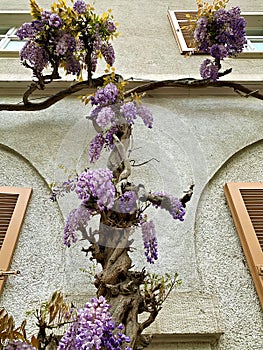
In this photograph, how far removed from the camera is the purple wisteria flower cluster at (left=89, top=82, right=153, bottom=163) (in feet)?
6.18

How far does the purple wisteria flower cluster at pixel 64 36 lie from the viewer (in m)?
2.37

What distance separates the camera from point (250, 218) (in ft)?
7.50

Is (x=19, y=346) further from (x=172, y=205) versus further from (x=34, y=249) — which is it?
(x=34, y=249)

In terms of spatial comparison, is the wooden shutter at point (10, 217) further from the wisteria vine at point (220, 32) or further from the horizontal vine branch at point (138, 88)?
the wisteria vine at point (220, 32)

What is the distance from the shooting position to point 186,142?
6.26 ft

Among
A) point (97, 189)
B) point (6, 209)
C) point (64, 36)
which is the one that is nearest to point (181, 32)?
point (64, 36)

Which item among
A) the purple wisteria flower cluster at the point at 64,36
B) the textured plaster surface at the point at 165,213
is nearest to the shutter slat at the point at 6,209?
the textured plaster surface at the point at 165,213

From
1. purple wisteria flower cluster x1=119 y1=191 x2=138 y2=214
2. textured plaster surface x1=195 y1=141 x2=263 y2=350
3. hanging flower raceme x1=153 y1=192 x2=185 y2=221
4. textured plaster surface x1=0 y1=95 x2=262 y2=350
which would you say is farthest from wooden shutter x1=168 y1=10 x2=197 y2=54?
purple wisteria flower cluster x1=119 y1=191 x2=138 y2=214

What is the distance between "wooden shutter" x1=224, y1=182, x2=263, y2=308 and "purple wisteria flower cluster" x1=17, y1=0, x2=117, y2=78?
48.9 inches

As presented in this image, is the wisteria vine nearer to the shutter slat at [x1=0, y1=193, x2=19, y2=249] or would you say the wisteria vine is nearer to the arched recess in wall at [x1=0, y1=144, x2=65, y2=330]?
the arched recess in wall at [x1=0, y1=144, x2=65, y2=330]

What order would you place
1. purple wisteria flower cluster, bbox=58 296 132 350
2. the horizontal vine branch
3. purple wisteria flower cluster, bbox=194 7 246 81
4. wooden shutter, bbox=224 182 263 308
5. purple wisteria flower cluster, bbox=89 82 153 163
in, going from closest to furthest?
purple wisteria flower cluster, bbox=58 296 132 350, purple wisteria flower cluster, bbox=89 82 153 163, wooden shutter, bbox=224 182 263 308, purple wisteria flower cluster, bbox=194 7 246 81, the horizontal vine branch

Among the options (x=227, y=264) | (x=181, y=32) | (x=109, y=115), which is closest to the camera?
(x=109, y=115)

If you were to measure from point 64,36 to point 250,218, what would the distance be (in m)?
1.51

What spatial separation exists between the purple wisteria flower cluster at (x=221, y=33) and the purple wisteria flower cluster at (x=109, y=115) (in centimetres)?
101
